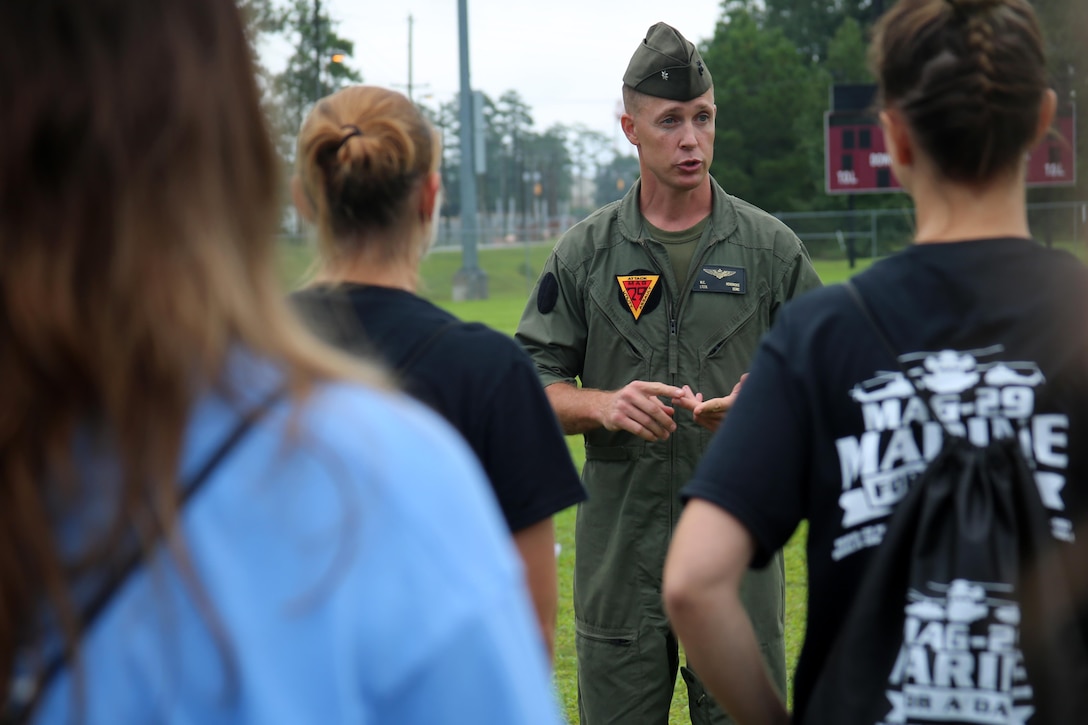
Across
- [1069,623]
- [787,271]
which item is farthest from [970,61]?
[787,271]

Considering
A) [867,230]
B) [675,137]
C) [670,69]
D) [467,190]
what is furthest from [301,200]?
[867,230]

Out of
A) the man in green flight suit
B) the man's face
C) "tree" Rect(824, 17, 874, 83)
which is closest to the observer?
the man in green flight suit

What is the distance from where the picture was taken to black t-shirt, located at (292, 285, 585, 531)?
2.19m

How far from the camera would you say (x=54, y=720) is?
34.3 inches

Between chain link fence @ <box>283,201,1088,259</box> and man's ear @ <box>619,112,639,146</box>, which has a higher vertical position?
chain link fence @ <box>283,201,1088,259</box>

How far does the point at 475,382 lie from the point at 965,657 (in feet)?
3.27

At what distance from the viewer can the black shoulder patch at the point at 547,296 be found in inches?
159

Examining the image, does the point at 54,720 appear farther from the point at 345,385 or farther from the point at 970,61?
the point at 970,61

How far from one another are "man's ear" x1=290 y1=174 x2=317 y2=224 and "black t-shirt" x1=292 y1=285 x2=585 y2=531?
0.18 metres

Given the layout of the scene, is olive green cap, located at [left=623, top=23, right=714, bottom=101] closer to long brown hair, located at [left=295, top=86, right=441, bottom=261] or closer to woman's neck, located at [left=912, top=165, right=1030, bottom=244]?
long brown hair, located at [left=295, top=86, right=441, bottom=261]

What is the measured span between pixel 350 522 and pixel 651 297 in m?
3.10

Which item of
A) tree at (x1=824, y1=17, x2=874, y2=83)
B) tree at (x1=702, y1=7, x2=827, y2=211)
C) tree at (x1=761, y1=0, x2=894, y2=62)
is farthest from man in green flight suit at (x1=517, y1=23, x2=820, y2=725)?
tree at (x1=761, y1=0, x2=894, y2=62)

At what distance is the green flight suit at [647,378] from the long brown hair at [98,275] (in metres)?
3.02

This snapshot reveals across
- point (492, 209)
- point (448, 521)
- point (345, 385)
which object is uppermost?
point (492, 209)
